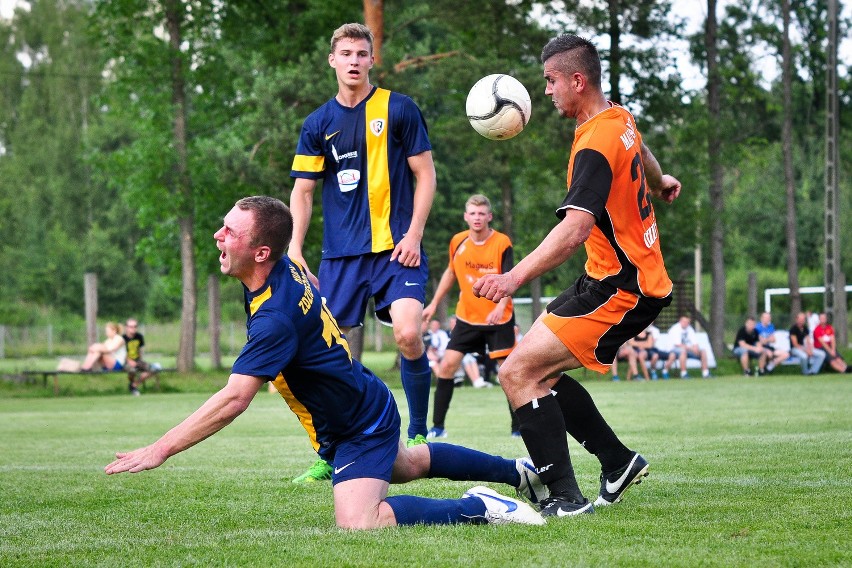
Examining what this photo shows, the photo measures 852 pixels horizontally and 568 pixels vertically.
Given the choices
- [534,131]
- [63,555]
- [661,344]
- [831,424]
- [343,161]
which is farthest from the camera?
[534,131]

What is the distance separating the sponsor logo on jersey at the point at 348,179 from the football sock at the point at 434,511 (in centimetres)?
295

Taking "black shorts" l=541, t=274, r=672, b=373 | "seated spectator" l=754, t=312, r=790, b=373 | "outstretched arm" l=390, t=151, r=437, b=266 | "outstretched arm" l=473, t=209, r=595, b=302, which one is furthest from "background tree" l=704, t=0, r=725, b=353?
"outstretched arm" l=473, t=209, r=595, b=302

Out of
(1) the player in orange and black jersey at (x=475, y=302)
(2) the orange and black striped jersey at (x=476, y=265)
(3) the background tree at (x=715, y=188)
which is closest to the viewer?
(1) the player in orange and black jersey at (x=475, y=302)

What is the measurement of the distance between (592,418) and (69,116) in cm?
6674

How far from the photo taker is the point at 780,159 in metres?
Result: 47.9

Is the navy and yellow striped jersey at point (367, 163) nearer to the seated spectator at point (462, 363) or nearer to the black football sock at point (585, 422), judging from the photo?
the black football sock at point (585, 422)

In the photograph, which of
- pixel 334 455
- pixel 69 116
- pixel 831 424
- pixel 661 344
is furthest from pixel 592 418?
pixel 69 116

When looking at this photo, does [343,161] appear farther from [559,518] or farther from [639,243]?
[559,518]

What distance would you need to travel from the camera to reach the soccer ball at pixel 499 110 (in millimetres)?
6316

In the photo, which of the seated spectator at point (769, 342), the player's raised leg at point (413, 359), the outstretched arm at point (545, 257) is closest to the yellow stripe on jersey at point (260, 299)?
the outstretched arm at point (545, 257)

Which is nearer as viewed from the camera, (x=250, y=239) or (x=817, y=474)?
(x=250, y=239)

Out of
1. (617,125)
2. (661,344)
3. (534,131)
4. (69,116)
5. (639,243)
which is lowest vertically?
(661,344)

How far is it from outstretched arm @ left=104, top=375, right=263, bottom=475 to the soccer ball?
2.49 m

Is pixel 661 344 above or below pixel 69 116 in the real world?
below
